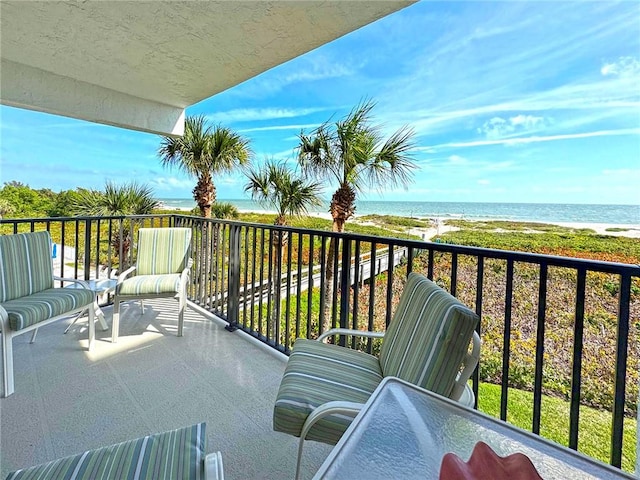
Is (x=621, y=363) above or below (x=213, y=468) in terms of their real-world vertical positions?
above

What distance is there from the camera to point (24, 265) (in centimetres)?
256

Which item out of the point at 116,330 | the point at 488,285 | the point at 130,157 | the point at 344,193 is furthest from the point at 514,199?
the point at 130,157

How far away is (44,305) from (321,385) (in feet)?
7.37

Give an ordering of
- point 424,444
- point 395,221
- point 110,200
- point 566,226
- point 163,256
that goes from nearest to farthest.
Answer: point 424,444 → point 163,256 → point 110,200 → point 566,226 → point 395,221

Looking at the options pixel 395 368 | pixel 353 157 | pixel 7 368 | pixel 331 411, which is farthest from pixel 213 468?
pixel 353 157

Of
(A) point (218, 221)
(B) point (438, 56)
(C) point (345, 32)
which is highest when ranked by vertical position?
(B) point (438, 56)

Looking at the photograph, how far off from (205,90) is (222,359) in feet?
9.75

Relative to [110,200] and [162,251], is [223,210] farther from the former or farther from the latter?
[162,251]

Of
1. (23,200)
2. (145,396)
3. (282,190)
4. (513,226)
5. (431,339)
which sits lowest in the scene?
(145,396)

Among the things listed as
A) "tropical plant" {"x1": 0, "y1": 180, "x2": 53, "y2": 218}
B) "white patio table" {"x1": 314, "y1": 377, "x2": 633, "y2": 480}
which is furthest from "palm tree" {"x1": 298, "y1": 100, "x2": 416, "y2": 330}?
"tropical plant" {"x1": 0, "y1": 180, "x2": 53, "y2": 218}

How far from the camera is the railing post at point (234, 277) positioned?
3170 millimetres

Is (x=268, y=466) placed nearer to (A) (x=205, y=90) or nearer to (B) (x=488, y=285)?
(A) (x=205, y=90)

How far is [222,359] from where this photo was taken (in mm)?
2539

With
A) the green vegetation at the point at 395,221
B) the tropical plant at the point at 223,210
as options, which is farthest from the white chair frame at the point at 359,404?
the green vegetation at the point at 395,221
